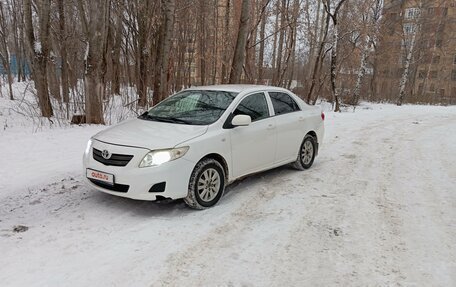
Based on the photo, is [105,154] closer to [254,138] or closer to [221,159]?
[221,159]

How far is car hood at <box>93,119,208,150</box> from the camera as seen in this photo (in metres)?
4.39

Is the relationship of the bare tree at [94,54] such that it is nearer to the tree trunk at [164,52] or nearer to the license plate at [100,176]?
the tree trunk at [164,52]

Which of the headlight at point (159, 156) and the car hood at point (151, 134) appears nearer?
the headlight at point (159, 156)

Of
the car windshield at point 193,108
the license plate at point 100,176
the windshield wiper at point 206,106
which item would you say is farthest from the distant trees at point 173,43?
the license plate at point 100,176

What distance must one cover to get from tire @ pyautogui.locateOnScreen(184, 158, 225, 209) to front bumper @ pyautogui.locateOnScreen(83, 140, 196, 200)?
134mm

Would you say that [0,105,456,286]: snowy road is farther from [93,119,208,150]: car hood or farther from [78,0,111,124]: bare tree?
[78,0,111,124]: bare tree

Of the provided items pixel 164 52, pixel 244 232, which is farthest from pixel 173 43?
pixel 244 232

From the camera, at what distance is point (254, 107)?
573cm

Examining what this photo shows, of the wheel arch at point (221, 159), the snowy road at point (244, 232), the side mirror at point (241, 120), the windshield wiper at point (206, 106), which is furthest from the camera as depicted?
the windshield wiper at point (206, 106)

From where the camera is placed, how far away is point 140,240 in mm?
3830

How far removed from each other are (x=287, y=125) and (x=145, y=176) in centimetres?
297

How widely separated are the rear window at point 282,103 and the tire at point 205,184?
6.04 ft

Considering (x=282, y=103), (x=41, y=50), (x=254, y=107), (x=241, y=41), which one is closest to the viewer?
(x=254, y=107)

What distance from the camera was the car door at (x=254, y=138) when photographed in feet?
17.1
